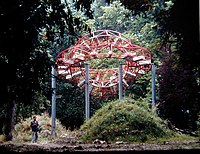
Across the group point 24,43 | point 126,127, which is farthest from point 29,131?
point 24,43

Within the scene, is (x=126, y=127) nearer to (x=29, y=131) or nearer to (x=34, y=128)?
(x=34, y=128)

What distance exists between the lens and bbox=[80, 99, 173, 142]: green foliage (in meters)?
6.73

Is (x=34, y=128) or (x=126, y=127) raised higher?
(x=126, y=127)

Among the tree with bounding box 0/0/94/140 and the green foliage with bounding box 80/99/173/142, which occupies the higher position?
the tree with bounding box 0/0/94/140

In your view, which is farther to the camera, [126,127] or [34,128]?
[34,128]

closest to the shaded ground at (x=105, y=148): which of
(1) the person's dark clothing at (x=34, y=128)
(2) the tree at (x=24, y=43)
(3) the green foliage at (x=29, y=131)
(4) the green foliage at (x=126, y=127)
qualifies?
(2) the tree at (x=24, y=43)

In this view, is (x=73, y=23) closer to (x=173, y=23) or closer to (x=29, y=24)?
(x=29, y=24)

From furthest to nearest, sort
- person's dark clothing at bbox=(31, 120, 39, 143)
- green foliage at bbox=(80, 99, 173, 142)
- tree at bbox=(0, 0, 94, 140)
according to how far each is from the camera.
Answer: person's dark clothing at bbox=(31, 120, 39, 143) → green foliage at bbox=(80, 99, 173, 142) → tree at bbox=(0, 0, 94, 140)

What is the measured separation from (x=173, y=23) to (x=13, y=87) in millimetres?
2022

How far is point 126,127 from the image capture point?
7.04 meters

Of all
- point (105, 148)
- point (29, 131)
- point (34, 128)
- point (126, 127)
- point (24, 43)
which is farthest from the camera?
point (29, 131)

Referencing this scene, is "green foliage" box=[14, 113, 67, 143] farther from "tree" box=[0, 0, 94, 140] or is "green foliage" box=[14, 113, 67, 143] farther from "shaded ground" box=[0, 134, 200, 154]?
"tree" box=[0, 0, 94, 140]

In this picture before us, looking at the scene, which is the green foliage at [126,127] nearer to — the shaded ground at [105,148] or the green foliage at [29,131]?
the shaded ground at [105,148]

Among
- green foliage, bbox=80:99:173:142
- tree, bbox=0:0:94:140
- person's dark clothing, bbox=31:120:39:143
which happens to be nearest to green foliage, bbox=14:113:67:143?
person's dark clothing, bbox=31:120:39:143
